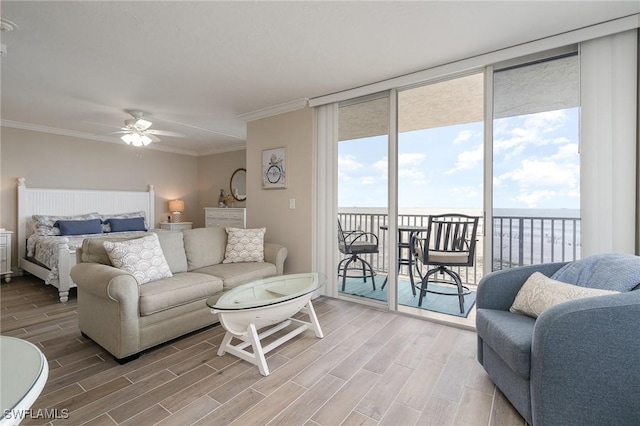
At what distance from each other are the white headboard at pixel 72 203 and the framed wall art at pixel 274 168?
11.3 ft

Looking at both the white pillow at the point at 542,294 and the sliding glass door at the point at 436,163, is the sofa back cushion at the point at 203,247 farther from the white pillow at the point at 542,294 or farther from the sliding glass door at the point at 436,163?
the white pillow at the point at 542,294

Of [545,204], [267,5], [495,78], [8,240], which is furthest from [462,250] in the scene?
[8,240]

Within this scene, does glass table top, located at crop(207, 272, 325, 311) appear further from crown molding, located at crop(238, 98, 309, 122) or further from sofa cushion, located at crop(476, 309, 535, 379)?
crown molding, located at crop(238, 98, 309, 122)

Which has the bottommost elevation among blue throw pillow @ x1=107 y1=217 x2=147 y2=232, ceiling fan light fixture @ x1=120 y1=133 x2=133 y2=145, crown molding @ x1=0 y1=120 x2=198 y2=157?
blue throw pillow @ x1=107 y1=217 x2=147 y2=232

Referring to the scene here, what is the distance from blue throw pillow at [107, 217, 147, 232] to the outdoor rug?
3.90 m

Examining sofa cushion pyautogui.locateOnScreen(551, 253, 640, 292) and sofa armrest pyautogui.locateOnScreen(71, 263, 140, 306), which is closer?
sofa cushion pyautogui.locateOnScreen(551, 253, 640, 292)

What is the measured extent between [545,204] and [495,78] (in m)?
1.17

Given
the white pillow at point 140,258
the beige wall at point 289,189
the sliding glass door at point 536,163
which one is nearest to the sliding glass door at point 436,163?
the sliding glass door at point 536,163

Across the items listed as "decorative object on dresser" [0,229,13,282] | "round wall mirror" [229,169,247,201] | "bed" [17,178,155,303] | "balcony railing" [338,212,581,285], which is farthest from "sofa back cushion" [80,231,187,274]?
"round wall mirror" [229,169,247,201]

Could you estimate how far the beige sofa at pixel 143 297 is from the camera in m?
2.08

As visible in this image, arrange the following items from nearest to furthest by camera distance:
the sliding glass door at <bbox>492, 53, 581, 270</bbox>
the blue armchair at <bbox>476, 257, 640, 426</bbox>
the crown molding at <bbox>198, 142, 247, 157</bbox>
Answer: the blue armchair at <bbox>476, 257, 640, 426</bbox> < the sliding glass door at <bbox>492, 53, 581, 270</bbox> < the crown molding at <bbox>198, 142, 247, 157</bbox>

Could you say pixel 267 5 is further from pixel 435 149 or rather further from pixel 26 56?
pixel 435 149

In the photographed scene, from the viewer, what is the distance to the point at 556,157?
2.40 meters

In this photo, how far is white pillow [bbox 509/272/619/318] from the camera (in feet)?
5.01
